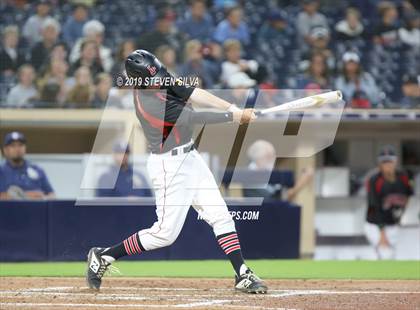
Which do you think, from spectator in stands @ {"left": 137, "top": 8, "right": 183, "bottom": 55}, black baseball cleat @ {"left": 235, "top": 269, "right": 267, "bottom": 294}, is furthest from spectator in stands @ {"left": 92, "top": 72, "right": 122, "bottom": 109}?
black baseball cleat @ {"left": 235, "top": 269, "right": 267, "bottom": 294}

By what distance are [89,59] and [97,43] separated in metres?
0.49

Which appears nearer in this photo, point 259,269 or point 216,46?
point 259,269

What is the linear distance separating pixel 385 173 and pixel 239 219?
8.63 feet

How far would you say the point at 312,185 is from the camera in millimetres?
14180

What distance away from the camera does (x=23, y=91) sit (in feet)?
47.1

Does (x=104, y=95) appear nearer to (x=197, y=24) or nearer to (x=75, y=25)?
(x=75, y=25)

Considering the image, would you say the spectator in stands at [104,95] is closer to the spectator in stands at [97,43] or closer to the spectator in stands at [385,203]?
the spectator in stands at [97,43]

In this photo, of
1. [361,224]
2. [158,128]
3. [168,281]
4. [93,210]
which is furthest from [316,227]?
[158,128]

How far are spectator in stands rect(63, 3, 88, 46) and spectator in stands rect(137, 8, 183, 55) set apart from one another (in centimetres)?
105

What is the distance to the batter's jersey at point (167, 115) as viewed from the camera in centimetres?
754

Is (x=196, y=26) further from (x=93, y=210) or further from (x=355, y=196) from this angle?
(x=93, y=210)

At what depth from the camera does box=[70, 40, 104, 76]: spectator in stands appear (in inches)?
579

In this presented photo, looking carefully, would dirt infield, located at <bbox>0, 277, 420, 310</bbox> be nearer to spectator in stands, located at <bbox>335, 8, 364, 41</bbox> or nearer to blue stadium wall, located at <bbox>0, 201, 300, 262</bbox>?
blue stadium wall, located at <bbox>0, 201, 300, 262</bbox>

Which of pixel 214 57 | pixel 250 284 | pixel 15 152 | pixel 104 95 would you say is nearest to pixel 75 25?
pixel 104 95
